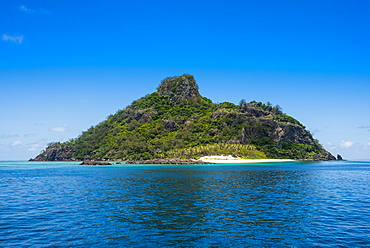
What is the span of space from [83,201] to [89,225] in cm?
1546

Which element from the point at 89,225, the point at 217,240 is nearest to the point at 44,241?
the point at 89,225

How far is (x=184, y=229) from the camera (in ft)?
88.4

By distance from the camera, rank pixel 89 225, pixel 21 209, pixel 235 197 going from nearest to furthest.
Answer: pixel 89 225, pixel 21 209, pixel 235 197

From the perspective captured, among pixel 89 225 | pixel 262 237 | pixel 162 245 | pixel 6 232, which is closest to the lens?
pixel 162 245

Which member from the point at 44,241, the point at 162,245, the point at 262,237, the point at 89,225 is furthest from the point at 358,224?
the point at 44,241

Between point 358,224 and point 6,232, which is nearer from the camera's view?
point 6,232

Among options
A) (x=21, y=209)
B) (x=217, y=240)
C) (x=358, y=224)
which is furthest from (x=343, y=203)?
(x=21, y=209)

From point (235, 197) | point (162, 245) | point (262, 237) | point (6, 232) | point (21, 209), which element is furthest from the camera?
point (235, 197)

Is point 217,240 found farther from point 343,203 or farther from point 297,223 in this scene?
point 343,203

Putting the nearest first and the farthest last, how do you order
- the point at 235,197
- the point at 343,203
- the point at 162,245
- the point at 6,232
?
the point at 162,245, the point at 6,232, the point at 343,203, the point at 235,197

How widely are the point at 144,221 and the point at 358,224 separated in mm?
23383

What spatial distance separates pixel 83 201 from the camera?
141 feet

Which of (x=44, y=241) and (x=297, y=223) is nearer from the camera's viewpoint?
(x=44, y=241)

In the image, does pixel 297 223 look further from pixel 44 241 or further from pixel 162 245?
pixel 44 241
